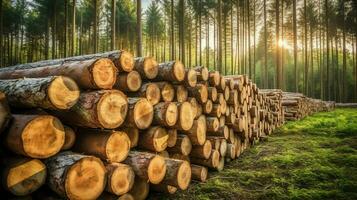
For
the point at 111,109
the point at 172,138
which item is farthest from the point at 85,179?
the point at 172,138

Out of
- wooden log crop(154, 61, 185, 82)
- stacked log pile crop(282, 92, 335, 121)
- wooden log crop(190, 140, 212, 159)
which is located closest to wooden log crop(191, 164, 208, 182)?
wooden log crop(190, 140, 212, 159)

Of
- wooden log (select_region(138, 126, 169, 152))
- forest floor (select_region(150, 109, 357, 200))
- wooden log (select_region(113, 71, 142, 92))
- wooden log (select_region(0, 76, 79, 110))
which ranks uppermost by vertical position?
wooden log (select_region(113, 71, 142, 92))

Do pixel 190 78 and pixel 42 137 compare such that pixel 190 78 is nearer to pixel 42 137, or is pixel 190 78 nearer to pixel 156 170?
pixel 156 170

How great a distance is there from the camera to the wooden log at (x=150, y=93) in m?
3.87

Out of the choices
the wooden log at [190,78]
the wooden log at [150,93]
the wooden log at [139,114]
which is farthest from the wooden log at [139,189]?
the wooden log at [190,78]

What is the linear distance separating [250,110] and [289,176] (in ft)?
9.53

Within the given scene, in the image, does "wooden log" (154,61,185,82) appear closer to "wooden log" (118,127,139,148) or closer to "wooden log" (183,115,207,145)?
"wooden log" (183,115,207,145)

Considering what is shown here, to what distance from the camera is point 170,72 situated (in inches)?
168

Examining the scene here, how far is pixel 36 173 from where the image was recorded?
8.08 feet

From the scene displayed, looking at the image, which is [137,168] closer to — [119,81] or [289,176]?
[119,81]

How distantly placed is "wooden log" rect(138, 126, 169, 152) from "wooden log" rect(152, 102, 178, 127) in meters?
0.10

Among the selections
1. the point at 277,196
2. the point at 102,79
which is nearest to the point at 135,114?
the point at 102,79

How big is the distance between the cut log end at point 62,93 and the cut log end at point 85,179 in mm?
580

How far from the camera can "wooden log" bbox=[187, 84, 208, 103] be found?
4855 mm
